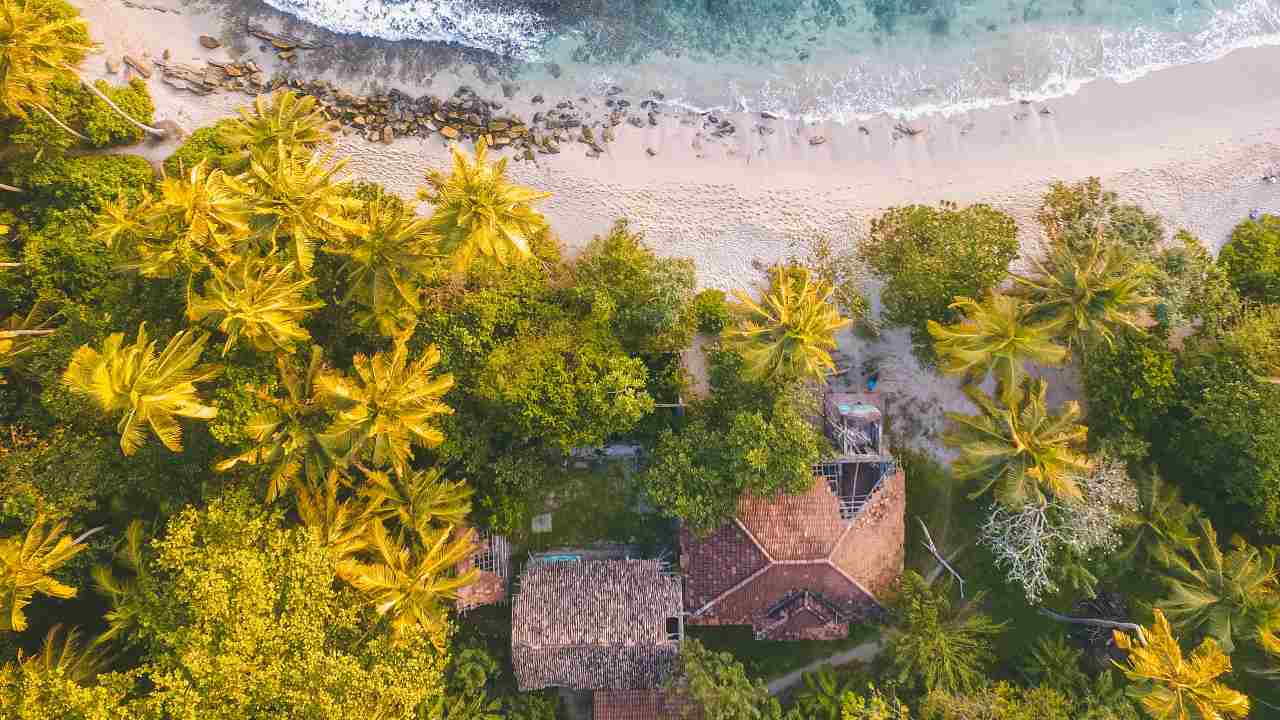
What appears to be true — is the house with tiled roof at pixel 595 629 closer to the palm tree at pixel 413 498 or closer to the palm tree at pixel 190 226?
the palm tree at pixel 413 498

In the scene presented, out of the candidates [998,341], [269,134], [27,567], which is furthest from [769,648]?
[269,134]

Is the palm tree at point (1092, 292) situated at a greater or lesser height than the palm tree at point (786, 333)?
greater

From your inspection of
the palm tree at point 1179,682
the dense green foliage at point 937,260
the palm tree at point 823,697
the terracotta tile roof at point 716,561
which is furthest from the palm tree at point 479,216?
the palm tree at point 1179,682

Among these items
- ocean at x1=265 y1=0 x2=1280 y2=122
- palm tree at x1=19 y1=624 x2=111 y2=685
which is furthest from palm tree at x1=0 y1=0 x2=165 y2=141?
palm tree at x1=19 y1=624 x2=111 y2=685

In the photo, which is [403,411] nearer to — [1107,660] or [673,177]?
[673,177]

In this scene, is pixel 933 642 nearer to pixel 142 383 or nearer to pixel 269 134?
pixel 142 383

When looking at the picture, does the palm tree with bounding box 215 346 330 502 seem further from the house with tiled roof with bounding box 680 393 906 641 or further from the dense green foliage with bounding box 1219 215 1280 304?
the dense green foliage with bounding box 1219 215 1280 304
